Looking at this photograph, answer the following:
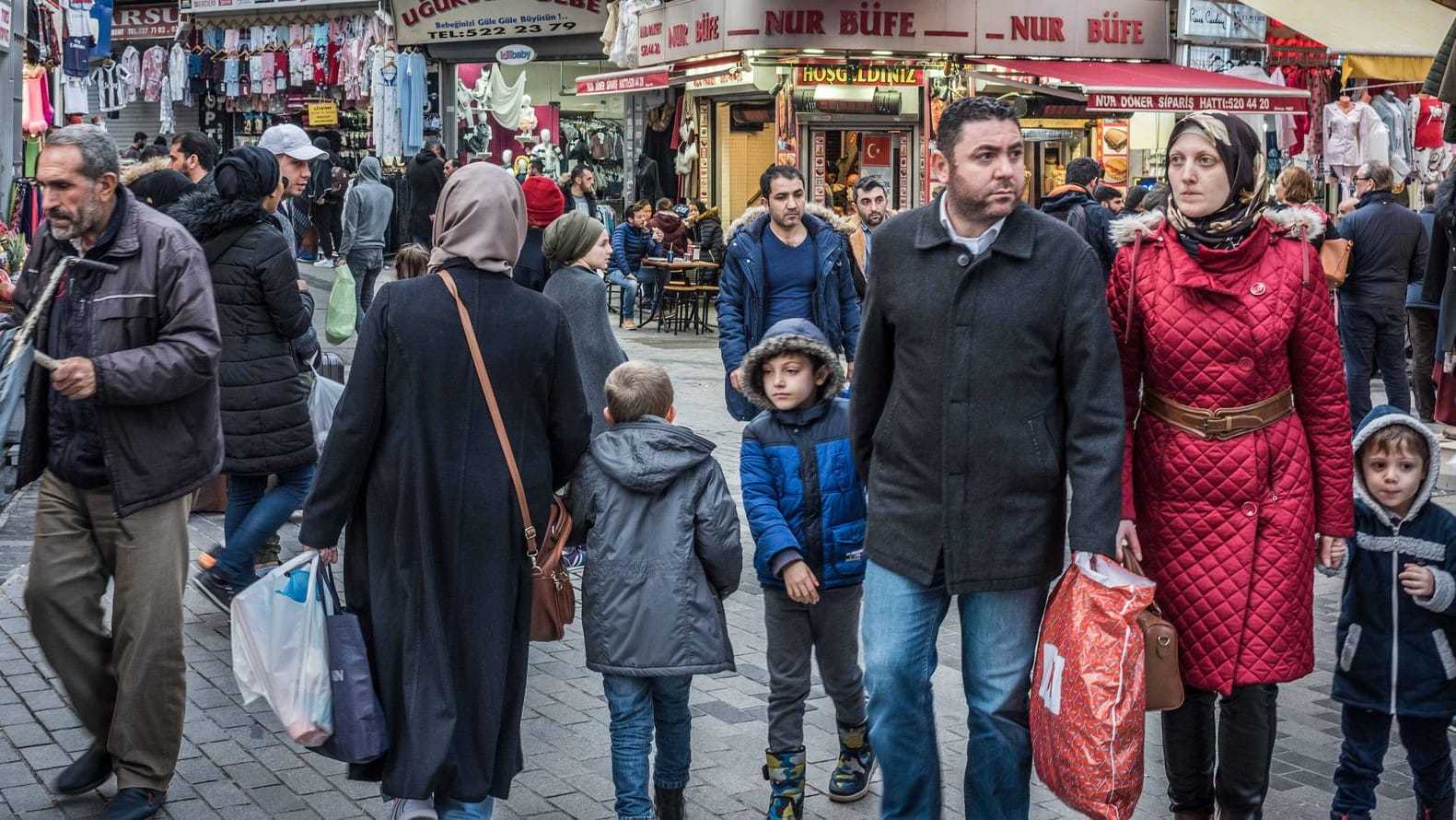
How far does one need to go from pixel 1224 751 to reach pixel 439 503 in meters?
2.13

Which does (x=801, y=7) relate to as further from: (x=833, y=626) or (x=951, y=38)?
(x=833, y=626)

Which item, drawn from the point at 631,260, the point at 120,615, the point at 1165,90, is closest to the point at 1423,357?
the point at 1165,90

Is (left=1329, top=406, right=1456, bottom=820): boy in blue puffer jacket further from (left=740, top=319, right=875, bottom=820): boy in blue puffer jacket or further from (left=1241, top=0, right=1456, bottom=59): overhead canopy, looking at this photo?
(left=1241, top=0, right=1456, bottom=59): overhead canopy

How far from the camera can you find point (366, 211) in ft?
51.1

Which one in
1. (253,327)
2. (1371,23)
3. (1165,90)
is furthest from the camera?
(1165,90)

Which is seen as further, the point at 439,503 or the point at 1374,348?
the point at 1374,348

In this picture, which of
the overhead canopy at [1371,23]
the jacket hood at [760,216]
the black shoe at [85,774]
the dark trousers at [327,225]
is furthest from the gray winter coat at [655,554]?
the dark trousers at [327,225]

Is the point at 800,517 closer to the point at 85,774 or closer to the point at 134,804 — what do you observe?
the point at 134,804

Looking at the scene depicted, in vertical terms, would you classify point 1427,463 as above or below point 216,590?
above

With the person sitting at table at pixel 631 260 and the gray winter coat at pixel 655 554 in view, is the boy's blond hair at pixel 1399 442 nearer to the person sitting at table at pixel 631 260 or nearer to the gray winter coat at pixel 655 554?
the gray winter coat at pixel 655 554

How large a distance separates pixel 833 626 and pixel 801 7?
16.6 meters

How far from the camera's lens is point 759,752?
5.41m

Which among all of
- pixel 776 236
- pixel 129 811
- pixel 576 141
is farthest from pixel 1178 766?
pixel 576 141

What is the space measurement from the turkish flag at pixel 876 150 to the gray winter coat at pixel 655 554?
57.8 feet
